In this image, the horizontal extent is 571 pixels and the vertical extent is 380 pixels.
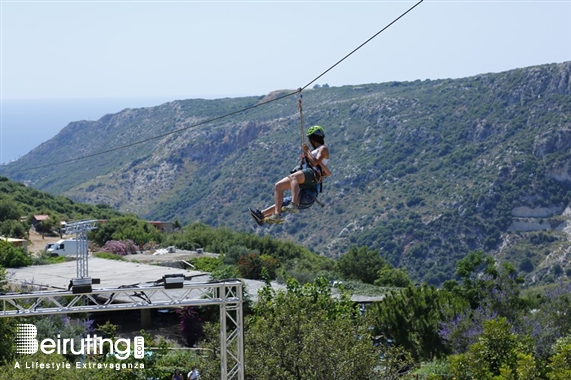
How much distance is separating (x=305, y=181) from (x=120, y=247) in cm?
3932

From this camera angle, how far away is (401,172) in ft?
327

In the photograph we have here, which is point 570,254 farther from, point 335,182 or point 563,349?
point 563,349

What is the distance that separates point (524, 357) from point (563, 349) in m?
1.61

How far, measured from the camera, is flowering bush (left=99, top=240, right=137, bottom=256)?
52344 millimetres

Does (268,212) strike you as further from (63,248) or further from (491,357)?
(63,248)

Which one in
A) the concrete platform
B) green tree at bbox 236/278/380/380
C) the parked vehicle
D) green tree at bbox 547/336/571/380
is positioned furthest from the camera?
the parked vehicle

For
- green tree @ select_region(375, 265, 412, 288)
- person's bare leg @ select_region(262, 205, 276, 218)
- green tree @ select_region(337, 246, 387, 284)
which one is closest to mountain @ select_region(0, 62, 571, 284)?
green tree @ select_region(337, 246, 387, 284)

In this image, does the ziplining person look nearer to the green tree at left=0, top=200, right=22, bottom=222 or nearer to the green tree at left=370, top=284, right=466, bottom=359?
the green tree at left=370, top=284, right=466, bottom=359

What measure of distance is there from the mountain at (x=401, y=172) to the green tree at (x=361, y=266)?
776 inches

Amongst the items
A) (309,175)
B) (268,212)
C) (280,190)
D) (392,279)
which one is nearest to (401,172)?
(392,279)

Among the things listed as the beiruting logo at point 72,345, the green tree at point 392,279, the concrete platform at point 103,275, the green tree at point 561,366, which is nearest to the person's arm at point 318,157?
the green tree at point 561,366

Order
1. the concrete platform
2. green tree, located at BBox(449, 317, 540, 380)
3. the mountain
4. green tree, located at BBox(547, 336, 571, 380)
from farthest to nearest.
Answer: the mountain, the concrete platform, green tree, located at BBox(449, 317, 540, 380), green tree, located at BBox(547, 336, 571, 380)

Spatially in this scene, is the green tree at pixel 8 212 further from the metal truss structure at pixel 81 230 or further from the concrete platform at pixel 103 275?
the metal truss structure at pixel 81 230

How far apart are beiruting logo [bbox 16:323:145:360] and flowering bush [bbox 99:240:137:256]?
25.7m
